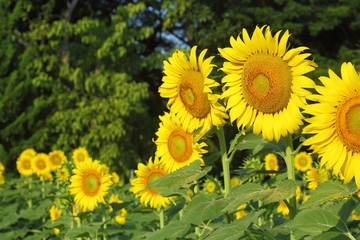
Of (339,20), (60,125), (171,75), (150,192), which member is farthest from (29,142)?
(171,75)

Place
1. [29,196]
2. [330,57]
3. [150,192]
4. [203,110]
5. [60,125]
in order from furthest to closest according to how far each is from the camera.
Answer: [330,57] → [60,125] → [29,196] → [150,192] → [203,110]

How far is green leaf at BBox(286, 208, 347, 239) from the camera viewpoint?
153cm

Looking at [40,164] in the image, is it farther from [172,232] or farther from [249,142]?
[249,142]

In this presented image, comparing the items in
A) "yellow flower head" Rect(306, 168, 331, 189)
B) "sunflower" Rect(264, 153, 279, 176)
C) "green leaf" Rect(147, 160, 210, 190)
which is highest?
"green leaf" Rect(147, 160, 210, 190)

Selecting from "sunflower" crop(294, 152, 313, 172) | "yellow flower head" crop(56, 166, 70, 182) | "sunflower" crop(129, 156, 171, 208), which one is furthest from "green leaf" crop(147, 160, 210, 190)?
"sunflower" crop(294, 152, 313, 172)

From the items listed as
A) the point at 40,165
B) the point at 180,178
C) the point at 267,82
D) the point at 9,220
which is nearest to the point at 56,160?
the point at 40,165

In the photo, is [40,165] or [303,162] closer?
[303,162]

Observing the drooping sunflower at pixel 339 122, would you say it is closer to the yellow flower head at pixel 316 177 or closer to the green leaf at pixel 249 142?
the green leaf at pixel 249 142

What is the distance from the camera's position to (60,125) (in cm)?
1330

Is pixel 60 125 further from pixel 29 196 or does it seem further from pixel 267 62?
pixel 267 62

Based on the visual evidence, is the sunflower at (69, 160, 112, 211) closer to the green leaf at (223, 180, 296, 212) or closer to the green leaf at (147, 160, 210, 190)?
the green leaf at (147, 160, 210, 190)

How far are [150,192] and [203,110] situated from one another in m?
1.27

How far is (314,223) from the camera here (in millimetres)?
1540

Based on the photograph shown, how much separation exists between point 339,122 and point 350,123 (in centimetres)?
3
